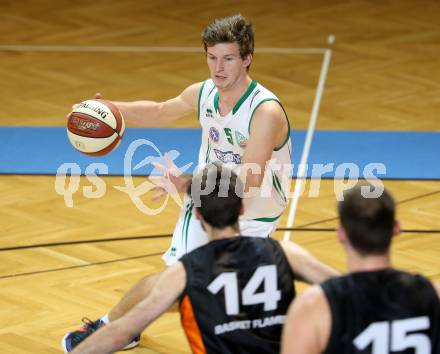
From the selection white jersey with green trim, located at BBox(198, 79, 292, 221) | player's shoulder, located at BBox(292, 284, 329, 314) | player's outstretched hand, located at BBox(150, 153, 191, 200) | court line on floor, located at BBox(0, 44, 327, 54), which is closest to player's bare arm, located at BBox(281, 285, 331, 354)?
player's shoulder, located at BBox(292, 284, 329, 314)

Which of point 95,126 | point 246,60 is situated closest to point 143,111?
point 95,126

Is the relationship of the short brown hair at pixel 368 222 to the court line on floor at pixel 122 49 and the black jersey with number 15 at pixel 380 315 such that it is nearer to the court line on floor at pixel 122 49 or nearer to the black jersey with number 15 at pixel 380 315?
the black jersey with number 15 at pixel 380 315

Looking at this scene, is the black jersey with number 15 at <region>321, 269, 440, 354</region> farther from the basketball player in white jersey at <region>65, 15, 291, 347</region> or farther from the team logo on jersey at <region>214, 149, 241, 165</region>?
the team logo on jersey at <region>214, 149, 241, 165</region>

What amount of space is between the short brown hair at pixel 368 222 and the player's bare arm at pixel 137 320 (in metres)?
0.87

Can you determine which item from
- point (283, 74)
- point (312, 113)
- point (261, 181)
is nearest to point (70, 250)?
point (261, 181)

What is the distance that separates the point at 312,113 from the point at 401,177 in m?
1.61

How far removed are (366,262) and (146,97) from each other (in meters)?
6.69

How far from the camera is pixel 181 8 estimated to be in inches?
517

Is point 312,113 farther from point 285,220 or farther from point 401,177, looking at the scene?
point 285,220

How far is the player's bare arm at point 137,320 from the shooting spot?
4.16 metres

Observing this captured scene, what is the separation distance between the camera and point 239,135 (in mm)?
5648

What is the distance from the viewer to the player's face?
5.52 metres

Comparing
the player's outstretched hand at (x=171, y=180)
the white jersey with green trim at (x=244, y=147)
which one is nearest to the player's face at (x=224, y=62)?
the white jersey with green trim at (x=244, y=147)

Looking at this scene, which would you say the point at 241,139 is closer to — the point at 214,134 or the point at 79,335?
the point at 214,134
